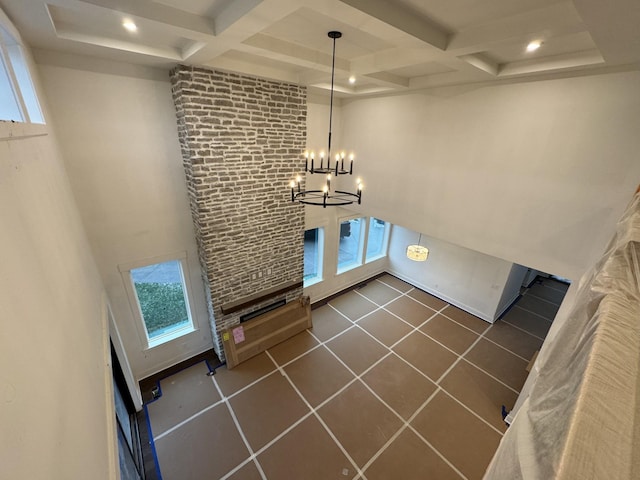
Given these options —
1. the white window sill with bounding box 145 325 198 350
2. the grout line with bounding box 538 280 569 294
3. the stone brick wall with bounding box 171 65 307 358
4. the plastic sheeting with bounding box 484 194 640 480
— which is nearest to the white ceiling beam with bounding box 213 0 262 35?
the stone brick wall with bounding box 171 65 307 358

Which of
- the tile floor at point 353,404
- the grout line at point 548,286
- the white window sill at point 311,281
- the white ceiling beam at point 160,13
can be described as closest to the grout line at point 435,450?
the tile floor at point 353,404

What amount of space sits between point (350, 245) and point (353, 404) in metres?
5.22

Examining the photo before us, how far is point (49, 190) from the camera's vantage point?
199cm

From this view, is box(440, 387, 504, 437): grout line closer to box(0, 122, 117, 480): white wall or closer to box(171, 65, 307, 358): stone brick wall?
box(171, 65, 307, 358): stone brick wall

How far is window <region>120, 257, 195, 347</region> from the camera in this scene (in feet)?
14.3

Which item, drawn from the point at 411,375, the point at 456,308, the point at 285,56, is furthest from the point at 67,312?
the point at 456,308

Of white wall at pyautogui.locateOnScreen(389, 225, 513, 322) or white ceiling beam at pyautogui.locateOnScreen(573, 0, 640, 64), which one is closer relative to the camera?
white ceiling beam at pyautogui.locateOnScreen(573, 0, 640, 64)

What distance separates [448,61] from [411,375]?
4958 millimetres

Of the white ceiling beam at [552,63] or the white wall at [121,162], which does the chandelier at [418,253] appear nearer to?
the white ceiling beam at [552,63]

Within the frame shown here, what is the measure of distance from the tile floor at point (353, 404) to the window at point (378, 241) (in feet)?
8.17

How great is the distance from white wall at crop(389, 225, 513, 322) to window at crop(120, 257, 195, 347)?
6.01 m

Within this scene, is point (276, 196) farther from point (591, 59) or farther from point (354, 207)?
point (591, 59)

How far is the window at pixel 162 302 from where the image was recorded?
14.3 ft

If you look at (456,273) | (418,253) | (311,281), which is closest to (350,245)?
(311,281)
